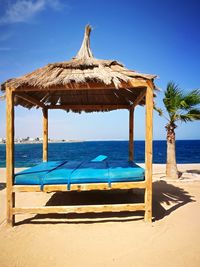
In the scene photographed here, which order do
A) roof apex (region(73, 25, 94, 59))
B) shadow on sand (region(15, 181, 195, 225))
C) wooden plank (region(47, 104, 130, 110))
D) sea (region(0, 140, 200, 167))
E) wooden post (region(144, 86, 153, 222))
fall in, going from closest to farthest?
wooden post (region(144, 86, 153, 222)) < shadow on sand (region(15, 181, 195, 225)) < roof apex (region(73, 25, 94, 59)) < wooden plank (region(47, 104, 130, 110)) < sea (region(0, 140, 200, 167))

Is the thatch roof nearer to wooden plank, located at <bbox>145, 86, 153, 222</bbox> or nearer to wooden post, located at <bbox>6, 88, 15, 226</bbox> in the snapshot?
wooden post, located at <bbox>6, 88, 15, 226</bbox>

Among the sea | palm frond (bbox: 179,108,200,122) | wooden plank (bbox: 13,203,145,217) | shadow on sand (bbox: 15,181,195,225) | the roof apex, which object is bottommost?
the sea

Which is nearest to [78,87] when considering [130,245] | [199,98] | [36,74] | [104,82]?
[104,82]

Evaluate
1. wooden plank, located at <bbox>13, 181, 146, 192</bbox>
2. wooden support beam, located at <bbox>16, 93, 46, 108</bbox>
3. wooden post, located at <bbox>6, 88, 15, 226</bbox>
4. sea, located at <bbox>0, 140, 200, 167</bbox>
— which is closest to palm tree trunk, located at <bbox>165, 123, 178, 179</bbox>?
sea, located at <bbox>0, 140, 200, 167</bbox>

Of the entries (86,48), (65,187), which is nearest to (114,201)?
(65,187)

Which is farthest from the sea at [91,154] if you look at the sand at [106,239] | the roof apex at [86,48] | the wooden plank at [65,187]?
the wooden plank at [65,187]

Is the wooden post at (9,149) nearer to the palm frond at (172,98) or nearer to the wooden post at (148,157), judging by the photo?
the wooden post at (148,157)

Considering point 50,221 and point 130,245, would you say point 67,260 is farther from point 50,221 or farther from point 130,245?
point 50,221

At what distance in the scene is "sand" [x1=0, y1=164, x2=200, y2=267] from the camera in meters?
2.93

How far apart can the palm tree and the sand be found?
384 cm

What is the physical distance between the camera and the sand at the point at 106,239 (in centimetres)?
293

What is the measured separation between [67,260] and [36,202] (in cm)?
298

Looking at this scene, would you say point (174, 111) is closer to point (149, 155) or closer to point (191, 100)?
point (191, 100)

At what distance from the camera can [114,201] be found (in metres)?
5.58
